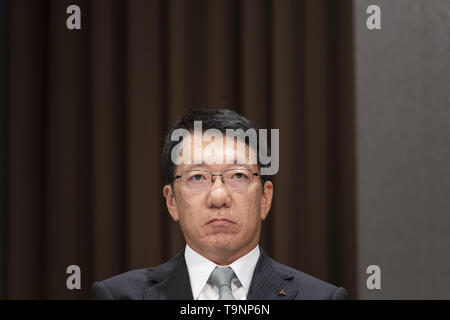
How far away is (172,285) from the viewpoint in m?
1.31

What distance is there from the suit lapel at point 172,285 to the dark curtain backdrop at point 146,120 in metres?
0.52

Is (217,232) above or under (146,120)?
under

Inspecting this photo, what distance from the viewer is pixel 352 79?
1902mm

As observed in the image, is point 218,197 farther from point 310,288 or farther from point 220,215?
point 310,288

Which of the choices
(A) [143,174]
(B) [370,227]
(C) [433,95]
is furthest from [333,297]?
(C) [433,95]

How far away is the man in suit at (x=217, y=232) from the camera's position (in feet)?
4.17

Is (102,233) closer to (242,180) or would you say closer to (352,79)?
(242,180)

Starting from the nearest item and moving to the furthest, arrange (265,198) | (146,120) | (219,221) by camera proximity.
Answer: (219,221), (265,198), (146,120)

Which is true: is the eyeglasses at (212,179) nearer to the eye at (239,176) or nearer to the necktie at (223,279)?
the eye at (239,176)

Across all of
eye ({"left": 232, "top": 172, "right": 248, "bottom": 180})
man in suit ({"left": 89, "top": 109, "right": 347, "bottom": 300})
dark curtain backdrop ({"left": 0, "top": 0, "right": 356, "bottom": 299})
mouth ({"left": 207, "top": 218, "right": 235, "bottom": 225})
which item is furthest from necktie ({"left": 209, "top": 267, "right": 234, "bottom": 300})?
dark curtain backdrop ({"left": 0, "top": 0, "right": 356, "bottom": 299})

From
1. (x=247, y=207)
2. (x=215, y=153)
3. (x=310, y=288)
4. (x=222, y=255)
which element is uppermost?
(x=215, y=153)

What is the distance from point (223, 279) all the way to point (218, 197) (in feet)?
0.66

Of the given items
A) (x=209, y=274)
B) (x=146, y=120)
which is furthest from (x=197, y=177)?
(x=146, y=120)

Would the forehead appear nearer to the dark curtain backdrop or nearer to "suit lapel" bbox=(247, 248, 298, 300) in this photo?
"suit lapel" bbox=(247, 248, 298, 300)
